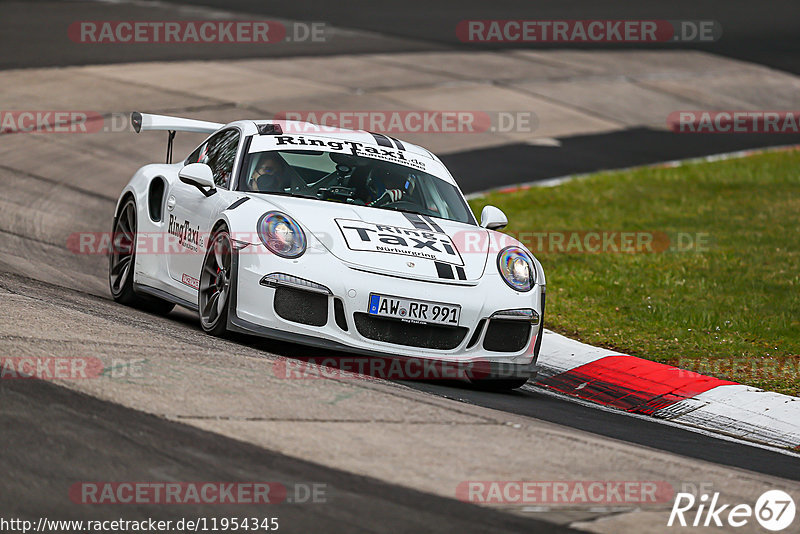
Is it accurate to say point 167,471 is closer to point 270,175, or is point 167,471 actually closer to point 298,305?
point 298,305

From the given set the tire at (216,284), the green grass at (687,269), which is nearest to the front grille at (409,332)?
the tire at (216,284)

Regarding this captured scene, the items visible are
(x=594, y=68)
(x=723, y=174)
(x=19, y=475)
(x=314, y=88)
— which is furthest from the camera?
(x=594, y=68)

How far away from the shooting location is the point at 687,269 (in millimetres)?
11594

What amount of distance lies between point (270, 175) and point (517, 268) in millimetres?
1747

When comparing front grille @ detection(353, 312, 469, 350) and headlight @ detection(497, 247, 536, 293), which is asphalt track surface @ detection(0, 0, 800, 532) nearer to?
front grille @ detection(353, 312, 469, 350)

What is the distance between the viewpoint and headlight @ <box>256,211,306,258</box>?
23.9 ft

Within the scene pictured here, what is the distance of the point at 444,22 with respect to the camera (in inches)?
1148

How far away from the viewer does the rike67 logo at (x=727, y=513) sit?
197 inches

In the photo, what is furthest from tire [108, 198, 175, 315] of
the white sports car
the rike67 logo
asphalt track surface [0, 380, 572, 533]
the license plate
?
the rike67 logo

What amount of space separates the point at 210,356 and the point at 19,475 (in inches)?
77.8

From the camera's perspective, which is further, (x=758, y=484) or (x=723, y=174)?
(x=723, y=174)

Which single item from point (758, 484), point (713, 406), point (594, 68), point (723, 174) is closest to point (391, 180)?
point (713, 406)

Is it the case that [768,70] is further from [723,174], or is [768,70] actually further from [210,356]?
[210,356]

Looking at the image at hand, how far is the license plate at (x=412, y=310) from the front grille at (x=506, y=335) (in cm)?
31
